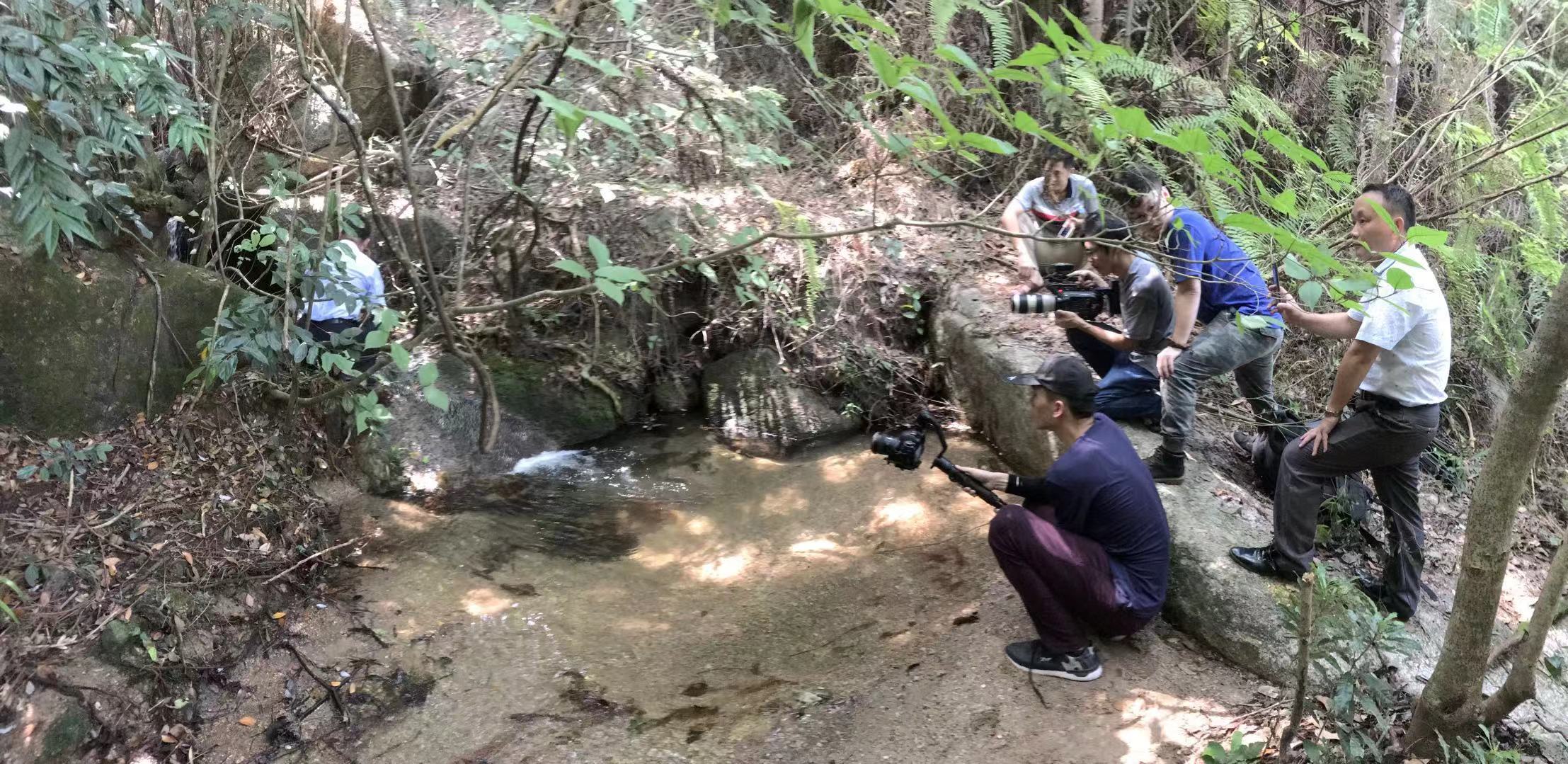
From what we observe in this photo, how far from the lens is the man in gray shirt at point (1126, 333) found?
477cm

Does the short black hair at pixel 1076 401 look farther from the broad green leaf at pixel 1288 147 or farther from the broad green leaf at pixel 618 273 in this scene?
the broad green leaf at pixel 618 273

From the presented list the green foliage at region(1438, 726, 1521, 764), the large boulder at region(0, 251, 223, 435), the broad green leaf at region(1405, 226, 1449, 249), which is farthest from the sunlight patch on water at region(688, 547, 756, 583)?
the broad green leaf at region(1405, 226, 1449, 249)

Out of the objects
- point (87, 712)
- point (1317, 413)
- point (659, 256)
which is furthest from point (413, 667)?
point (1317, 413)

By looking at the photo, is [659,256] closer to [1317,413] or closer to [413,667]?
[413,667]

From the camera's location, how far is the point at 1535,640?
2.74 metres

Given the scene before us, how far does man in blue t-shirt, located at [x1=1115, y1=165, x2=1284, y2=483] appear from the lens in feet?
14.6

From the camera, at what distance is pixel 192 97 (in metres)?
5.56

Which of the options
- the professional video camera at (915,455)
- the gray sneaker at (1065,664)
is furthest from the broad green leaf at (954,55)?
the gray sneaker at (1065,664)

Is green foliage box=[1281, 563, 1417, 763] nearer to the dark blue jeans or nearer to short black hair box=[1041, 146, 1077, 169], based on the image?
the dark blue jeans

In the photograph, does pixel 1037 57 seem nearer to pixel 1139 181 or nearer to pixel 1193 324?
pixel 1139 181

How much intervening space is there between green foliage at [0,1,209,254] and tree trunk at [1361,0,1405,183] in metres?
8.35

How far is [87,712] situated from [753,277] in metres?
4.34

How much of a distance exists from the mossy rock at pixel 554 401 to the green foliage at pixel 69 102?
10.5ft

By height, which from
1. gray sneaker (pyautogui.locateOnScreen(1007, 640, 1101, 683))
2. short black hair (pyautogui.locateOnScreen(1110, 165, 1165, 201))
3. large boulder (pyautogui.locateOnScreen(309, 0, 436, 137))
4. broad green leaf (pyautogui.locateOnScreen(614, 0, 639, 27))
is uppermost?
large boulder (pyautogui.locateOnScreen(309, 0, 436, 137))
